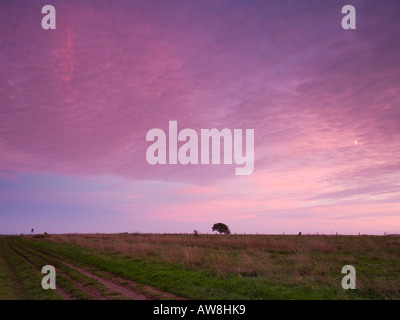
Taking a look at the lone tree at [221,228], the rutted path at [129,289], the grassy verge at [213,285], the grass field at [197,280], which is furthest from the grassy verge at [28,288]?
the lone tree at [221,228]

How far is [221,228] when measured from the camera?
3088 inches

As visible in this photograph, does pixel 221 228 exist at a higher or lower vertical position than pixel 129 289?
lower

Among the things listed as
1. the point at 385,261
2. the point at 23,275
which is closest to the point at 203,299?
the point at 23,275

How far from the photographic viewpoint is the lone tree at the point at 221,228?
256 ft

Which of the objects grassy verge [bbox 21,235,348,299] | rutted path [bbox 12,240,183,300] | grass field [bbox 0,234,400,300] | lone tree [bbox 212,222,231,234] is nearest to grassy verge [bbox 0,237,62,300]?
grass field [bbox 0,234,400,300]

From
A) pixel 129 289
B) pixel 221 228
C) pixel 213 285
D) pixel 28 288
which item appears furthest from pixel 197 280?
pixel 221 228

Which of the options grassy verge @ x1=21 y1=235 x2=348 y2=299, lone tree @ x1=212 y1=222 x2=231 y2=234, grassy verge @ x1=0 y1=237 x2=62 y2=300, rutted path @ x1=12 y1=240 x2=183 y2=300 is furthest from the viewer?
lone tree @ x1=212 y1=222 x2=231 y2=234

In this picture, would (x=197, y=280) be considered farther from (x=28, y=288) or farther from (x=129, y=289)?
(x=28, y=288)

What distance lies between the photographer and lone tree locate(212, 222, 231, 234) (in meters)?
77.9

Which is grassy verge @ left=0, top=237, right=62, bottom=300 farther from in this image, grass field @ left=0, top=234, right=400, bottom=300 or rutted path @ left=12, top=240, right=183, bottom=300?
rutted path @ left=12, top=240, right=183, bottom=300
